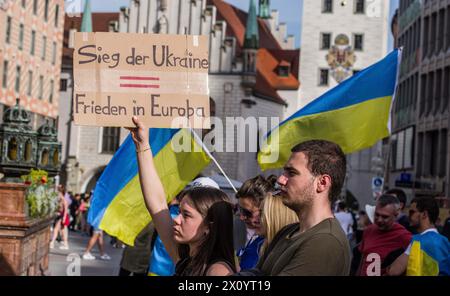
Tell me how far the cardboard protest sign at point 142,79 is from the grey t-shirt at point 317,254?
1.35 metres

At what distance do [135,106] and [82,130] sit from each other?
204ft

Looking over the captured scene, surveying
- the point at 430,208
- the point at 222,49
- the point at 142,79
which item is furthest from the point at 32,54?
the point at 142,79

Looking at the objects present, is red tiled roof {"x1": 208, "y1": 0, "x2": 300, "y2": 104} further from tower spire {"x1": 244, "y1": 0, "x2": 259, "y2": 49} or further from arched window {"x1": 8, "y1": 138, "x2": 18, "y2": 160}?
arched window {"x1": 8, "y1": 138, "x2": 18, "y2": 160}

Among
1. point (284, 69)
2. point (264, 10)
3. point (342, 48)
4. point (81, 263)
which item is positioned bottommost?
point (81, 263)

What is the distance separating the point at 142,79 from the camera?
4848mm

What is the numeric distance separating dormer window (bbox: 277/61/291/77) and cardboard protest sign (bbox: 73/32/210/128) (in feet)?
226

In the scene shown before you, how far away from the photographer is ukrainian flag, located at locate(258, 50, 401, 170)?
8648 mm

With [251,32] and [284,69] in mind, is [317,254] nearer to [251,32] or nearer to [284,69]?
[251,32]

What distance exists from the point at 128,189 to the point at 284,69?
65.9m

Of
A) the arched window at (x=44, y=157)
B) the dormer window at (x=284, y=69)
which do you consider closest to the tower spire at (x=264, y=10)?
the dormer window at (x=284, y=69)

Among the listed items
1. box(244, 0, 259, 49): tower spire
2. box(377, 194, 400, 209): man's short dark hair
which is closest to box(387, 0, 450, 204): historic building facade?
box(244, 0, 259, 49): tower spire

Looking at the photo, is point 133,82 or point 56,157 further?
point 56,157

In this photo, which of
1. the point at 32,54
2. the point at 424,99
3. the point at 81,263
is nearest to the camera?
the point at 81,263

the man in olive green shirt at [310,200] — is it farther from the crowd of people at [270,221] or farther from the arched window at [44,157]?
the arched window at [44,157]
